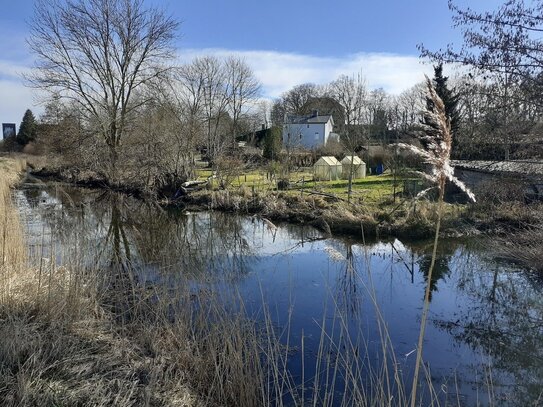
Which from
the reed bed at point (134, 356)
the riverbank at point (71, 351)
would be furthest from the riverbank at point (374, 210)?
the riverbank at point (71, 351)

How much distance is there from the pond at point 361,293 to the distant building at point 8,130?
43617mm

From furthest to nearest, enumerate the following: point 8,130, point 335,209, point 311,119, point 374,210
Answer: point 311,119 → point 8,130 → point 335,209 → point 374,210

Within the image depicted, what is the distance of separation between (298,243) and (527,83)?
24.0 feet

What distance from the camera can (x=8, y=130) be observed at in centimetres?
4991

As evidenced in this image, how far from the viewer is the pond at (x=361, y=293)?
4.86 meters

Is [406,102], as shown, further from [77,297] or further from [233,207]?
[77,297]

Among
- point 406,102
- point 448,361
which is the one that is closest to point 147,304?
point 448,361

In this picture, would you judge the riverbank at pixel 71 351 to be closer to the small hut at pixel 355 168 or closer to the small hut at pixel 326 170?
the small hut at pixel 326 170

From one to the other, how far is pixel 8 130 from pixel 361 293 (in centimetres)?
5533

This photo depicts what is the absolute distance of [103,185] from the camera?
25.7 meters

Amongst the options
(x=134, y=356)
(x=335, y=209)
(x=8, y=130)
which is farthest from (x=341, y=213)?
(x=8, y=130)

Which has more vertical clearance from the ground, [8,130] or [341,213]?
[8,130]

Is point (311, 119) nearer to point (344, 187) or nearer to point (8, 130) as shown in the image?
point (344, 187)

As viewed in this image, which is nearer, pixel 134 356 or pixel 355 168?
pixel 134 356
